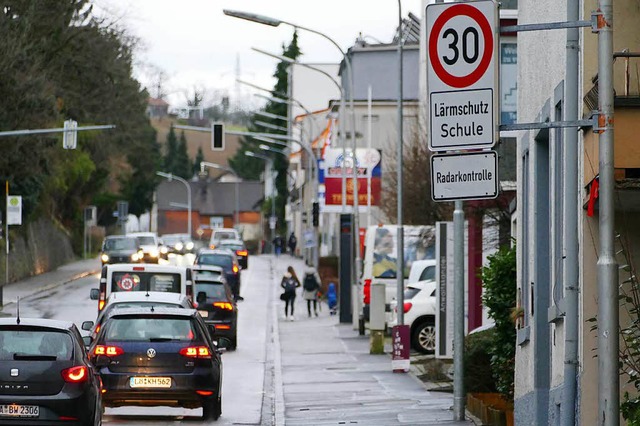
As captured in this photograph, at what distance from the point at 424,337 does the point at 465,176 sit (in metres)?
21.6

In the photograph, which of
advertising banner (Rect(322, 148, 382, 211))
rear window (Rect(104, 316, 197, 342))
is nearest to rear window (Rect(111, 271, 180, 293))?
rear window (Rect(104, 316, 197, 342))

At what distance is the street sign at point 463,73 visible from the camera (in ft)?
31.9

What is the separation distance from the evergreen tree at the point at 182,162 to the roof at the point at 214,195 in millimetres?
11230

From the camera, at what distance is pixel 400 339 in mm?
26969

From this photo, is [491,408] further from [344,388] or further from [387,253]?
[387,253]

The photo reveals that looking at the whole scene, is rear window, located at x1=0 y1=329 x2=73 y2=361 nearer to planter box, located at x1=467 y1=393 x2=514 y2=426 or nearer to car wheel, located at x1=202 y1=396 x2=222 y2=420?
car wheel, located at x1=202 y1=396 x2=222 y2=420

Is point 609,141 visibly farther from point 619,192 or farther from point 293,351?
point 293,351

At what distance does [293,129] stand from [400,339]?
276 feet

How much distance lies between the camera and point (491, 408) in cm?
1866

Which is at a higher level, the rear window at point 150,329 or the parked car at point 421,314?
the rear window at point 150,329

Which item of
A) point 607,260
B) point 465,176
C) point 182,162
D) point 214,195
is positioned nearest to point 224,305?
point 465,176

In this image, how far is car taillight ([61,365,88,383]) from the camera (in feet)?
49.4

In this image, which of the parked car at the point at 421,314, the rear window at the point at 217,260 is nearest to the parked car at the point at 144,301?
the parked car at the point at 421,314

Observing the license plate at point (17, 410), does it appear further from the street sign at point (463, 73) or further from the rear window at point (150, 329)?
the street sign at point (463, 73)
